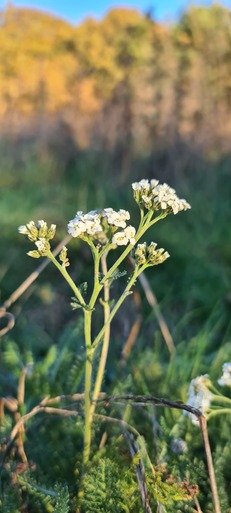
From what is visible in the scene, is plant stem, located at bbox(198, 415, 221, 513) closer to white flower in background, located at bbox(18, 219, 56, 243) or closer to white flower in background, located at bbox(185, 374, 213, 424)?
white flower in background, located at bbox(185, 374, 213, 424)

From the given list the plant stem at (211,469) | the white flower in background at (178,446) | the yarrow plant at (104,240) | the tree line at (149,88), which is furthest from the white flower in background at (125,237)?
the tree line at (149,88)

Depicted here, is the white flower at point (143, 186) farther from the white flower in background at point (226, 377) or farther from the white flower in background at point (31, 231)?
Answer: the white flower in background at point (226, 377)

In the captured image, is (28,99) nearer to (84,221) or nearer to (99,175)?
(99,175)

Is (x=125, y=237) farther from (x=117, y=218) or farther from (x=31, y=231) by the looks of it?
(x=31, y=231)

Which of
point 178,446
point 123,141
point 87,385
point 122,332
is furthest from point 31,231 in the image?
point 123,141

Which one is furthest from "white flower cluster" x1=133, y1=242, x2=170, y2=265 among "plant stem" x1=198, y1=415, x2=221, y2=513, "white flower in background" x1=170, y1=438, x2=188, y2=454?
"white flower in background" x1=170, y1=438, x2=188, y2=454

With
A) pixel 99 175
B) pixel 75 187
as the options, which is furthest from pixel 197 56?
pixel 75 187
